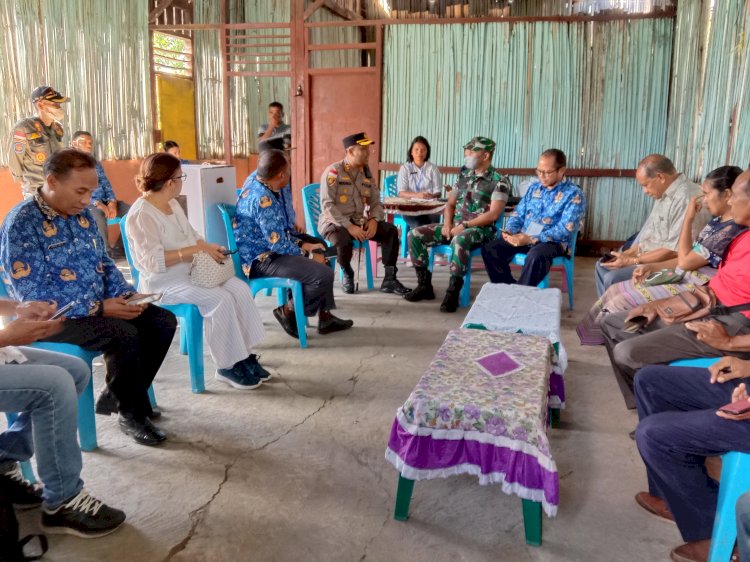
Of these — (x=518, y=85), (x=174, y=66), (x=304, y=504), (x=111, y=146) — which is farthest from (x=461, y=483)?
(x=174, y=66)

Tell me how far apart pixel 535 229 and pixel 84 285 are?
3.39m

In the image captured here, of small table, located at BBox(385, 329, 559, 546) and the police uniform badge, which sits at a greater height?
the police uniform badge

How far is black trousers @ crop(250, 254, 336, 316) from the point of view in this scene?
4074 millimetres

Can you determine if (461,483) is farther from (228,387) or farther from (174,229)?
(174,229)

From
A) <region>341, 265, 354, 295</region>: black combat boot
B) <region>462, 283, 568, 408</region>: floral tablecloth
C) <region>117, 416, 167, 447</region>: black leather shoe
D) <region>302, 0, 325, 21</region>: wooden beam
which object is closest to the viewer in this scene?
<region>117, 416, 167, 447</region>: black leather shoe

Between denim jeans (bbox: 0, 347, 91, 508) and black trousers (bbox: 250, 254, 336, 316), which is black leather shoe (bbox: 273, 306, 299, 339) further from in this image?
denim jeans (bbox: 0, 347, 91, 508)

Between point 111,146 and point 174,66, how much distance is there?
1738 mm

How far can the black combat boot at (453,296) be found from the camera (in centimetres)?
506

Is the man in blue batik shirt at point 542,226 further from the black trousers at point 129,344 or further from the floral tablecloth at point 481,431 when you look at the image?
the black trousers at point 129,344

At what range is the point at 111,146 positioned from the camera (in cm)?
751

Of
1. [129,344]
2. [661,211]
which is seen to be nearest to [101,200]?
[129,344]

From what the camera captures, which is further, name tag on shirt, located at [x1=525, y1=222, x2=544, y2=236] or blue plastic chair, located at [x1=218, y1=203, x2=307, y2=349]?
name tag on shirt, located at [x1=525, y1=222, x2=544, y2=236]

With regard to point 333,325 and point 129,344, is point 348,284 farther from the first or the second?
point 129,344

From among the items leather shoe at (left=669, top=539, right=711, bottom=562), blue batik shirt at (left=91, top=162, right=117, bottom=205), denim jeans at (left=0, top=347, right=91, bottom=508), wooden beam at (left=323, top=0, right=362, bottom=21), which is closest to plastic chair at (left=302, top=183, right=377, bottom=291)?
blue batik shirt at (left=91, top=162, right=117, bottom=205)
